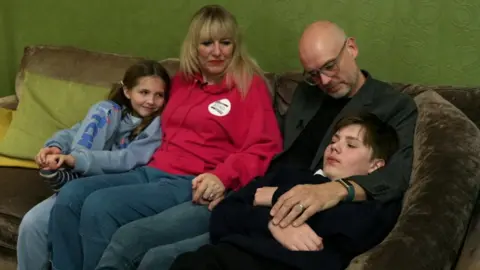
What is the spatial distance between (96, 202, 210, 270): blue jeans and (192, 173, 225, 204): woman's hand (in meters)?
0.07

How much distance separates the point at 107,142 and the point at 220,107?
476 millimetres

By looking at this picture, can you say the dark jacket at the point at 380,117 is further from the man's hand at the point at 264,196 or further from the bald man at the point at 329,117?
the man's hand at the point at 264,196

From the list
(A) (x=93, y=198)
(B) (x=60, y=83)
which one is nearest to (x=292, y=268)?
(A) (x=93, y=198)

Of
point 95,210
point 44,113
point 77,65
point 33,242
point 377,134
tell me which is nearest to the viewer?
point 377,134

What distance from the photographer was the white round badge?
7.55ft

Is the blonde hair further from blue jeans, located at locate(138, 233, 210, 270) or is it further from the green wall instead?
blue jeans, located at locate(138, 233, 210, 270)

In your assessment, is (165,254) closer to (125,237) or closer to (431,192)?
(125,237)

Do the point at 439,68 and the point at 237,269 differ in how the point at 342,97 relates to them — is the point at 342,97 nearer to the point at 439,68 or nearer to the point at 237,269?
the point at 439,68

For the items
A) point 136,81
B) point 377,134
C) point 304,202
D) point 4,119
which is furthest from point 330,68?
point 4,119

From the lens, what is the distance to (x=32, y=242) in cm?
216

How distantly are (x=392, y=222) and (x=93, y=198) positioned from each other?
99 centimetres

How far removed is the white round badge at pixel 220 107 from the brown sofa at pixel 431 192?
27cm

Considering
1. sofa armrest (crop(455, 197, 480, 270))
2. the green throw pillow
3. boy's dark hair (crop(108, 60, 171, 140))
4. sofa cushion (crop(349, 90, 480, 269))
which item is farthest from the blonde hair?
sofa armrest (crop(455, 197, 480, 270))

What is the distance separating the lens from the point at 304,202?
1762 millimetres
